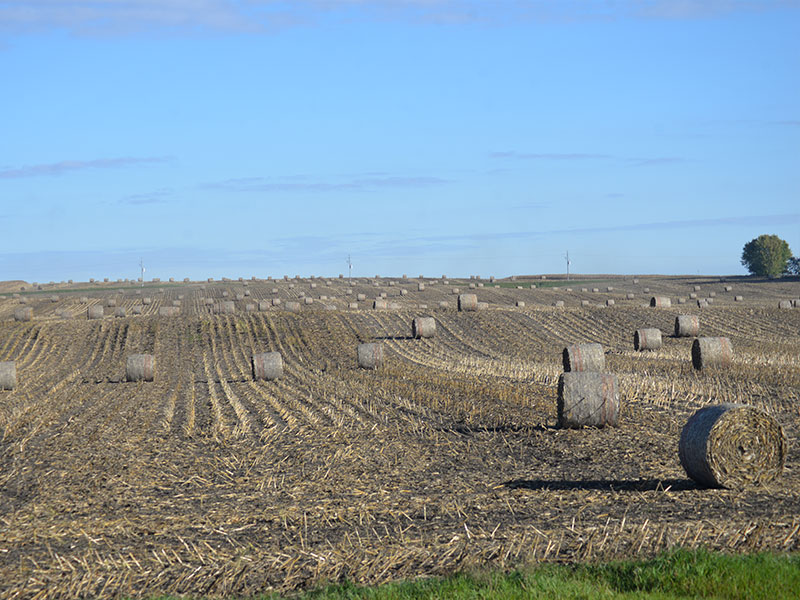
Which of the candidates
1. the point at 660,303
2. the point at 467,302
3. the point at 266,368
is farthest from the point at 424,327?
the point at 660,303

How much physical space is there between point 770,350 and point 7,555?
31954 millimetres

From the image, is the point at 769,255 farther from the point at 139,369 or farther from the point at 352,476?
the point at 352,476

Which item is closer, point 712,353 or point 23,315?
point 712,353

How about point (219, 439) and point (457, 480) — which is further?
point (219, 439)

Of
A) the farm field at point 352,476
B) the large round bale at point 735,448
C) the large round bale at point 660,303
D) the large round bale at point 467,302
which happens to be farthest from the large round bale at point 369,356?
the large round bale at point 660,303

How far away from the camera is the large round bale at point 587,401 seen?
58.9 ft

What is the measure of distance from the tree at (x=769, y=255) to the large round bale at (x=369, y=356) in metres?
93.0

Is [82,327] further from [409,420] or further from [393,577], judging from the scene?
[393,577]

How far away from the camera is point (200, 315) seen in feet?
179

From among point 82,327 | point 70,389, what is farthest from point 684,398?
point 82,327

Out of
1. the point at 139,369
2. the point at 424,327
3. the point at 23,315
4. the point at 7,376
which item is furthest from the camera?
the point at 23,315

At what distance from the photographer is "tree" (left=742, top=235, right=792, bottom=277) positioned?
116250 millimetres

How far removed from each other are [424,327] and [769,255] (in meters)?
82.4

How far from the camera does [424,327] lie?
152 ft
